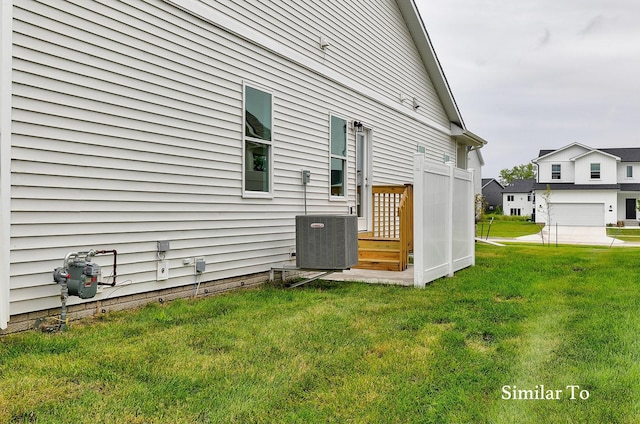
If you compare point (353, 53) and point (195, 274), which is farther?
point (353, 53)

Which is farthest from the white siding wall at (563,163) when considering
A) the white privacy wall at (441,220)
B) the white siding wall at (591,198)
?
the white privacy wall at (441,220)

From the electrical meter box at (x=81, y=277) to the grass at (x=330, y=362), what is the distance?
31 cm

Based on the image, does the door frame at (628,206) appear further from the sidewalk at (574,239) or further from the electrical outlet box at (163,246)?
the electrical outlet box at (163,246)

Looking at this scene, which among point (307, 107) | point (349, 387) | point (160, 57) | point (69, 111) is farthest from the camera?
point (307, 107)

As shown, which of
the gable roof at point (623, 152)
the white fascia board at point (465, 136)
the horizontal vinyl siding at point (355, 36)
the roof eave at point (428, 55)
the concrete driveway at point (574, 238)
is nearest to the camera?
the horizontal vinyl siding at point (355, 36)

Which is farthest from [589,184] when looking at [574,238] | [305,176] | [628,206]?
[305,176]

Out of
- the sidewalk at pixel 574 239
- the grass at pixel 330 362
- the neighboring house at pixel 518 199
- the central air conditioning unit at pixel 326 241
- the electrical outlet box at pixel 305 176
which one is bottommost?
the sidewalk at pixel 574 239

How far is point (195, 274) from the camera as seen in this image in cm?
596

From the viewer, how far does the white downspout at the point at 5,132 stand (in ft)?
12.6

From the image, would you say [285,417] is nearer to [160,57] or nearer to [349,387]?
[349,387]

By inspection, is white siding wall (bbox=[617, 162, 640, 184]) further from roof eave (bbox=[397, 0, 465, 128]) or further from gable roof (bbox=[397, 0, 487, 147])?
roof eave (bbox=[397, 0, 465, 128])

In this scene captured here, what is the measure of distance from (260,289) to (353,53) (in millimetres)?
5290

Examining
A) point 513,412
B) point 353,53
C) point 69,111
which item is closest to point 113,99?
point 69,111

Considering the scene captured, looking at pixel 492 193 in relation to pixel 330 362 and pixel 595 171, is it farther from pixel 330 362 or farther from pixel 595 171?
pixel 330 362
